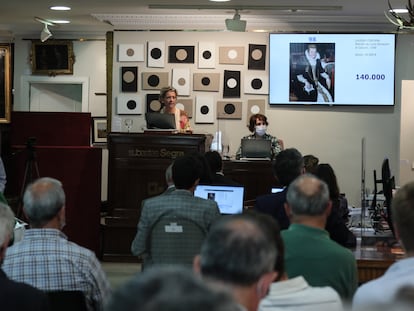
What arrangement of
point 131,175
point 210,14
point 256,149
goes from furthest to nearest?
point 210,14 < point 256,149 < point 131,175

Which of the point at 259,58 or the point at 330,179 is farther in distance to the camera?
the point at 259,58

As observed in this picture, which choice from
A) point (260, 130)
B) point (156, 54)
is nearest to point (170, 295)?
point (260, 130)

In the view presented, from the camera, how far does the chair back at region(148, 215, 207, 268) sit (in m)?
4.24

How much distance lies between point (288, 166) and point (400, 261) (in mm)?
2253

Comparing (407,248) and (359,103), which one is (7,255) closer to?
(407,248)

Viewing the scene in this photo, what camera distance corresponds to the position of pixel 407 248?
257cm

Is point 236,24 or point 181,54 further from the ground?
point 236,24

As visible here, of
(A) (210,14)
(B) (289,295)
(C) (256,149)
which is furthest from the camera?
→ (A) (210,14)

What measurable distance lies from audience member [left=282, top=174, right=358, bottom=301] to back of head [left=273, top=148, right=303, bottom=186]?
1.38 m

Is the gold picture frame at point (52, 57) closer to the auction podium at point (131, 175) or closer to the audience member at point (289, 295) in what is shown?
the auction podium at point (131, 175)

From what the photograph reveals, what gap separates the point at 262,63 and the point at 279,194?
6.38m

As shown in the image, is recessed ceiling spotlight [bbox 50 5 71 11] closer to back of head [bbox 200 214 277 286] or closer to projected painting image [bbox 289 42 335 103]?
projected painting image [bbox 289 42 335 103]

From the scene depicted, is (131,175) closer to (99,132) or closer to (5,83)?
(99,132)

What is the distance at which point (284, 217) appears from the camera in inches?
166
